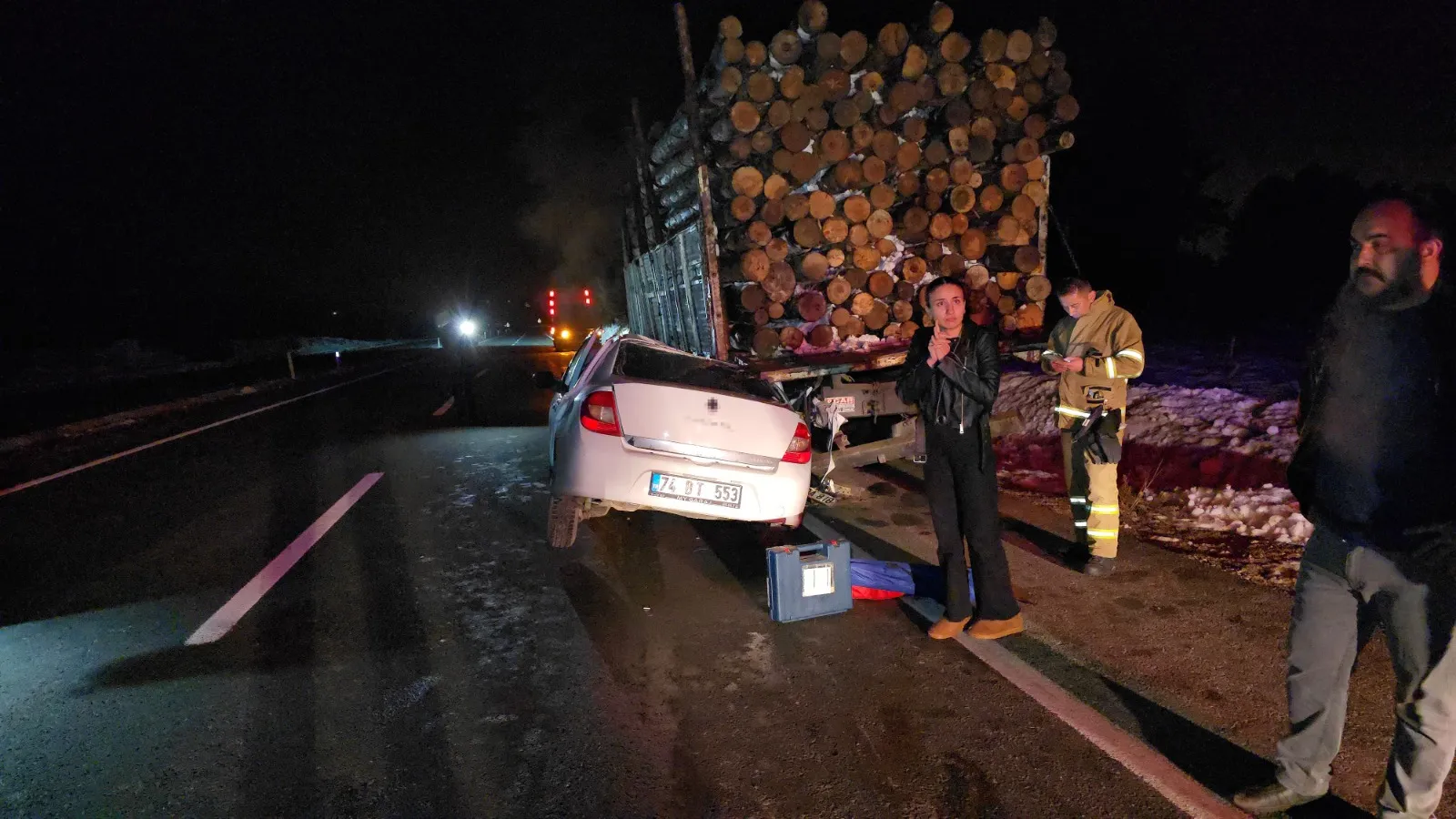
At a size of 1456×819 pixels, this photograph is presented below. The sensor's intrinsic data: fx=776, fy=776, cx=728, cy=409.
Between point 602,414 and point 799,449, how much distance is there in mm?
1233

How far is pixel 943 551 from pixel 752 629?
3.46 feet

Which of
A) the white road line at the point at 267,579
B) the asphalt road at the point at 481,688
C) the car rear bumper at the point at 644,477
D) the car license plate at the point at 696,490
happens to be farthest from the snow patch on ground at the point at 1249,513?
the white road line at the point at 267,579

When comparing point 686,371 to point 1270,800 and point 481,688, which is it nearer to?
point 481,688

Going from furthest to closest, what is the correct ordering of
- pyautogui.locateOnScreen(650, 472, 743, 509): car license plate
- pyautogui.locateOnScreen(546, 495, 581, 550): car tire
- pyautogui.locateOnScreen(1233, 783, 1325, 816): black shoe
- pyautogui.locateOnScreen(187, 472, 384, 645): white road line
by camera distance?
pyautogui.locateOnScreen(546, 495, 581, 550): car tire
pyautogui.locateOnScreen(650, 472, 743, 509): car license plate
pyautogui.locateOnScreen(187, 472, 384, 645): white road line
pyautogui.locateOnScreen(1233, 783, 1325, 816): black shoe

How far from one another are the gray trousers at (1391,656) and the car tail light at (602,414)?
3.31 m

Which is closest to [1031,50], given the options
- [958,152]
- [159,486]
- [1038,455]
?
[958,152]

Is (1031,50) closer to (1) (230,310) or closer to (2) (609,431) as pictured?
(2) (609,431)

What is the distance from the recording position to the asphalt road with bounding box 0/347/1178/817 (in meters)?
2.66

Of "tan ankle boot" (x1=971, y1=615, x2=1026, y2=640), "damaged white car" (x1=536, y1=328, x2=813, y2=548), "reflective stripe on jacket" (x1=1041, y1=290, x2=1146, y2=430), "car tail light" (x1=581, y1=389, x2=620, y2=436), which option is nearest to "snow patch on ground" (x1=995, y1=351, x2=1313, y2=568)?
"reflective stripe on jacket" (x1=1041, y1=290, x2=1146, y2=430)

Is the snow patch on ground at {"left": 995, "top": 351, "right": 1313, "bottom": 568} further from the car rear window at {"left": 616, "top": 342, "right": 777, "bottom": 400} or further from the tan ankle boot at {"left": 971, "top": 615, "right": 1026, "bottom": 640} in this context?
the car rear window at {"left": 616, "top": 342, "right": 777, "bottom": 400}

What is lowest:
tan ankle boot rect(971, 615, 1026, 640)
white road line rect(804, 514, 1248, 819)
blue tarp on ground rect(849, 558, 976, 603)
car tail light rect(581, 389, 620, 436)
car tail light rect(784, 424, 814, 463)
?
white road line rect(804, 514, 1248, 819)

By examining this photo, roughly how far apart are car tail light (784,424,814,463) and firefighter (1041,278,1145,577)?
1.53m

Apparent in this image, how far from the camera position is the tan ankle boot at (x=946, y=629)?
384 cm

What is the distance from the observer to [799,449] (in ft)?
15.8
